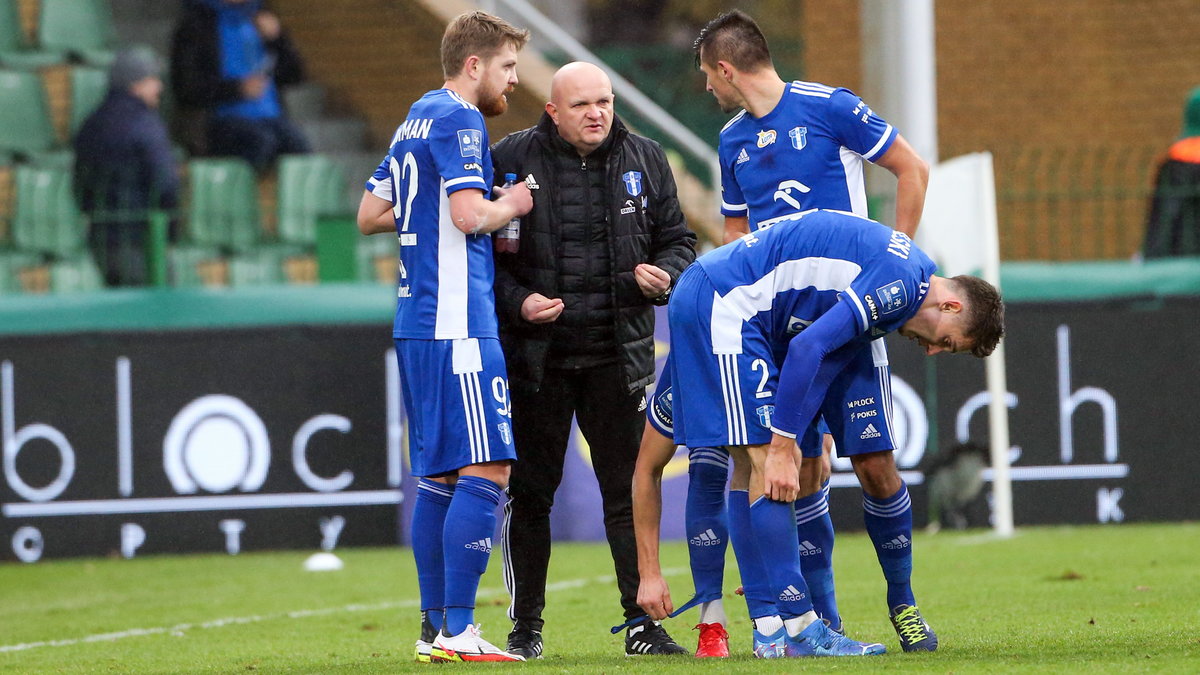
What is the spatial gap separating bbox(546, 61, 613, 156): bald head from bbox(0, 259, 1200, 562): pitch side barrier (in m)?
5.08

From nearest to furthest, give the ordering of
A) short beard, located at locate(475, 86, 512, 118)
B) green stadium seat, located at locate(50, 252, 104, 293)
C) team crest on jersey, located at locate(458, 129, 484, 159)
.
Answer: team crest on jersey, located at locate(458, 129, 484, 159) < short beard, located at locate(475, 86, 512, 118) < green stadium seat, located at locate(50, 252, 104, 293)

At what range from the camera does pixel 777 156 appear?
→ 632cm

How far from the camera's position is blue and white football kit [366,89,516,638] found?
5770 mm

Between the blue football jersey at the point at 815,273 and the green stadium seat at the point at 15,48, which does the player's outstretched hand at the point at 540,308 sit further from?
the green stadium seat at the point at 15,48

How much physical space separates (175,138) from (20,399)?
16.0ft

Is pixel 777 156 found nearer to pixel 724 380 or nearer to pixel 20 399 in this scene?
pixel 724 380

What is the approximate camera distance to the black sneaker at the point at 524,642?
6266 mm

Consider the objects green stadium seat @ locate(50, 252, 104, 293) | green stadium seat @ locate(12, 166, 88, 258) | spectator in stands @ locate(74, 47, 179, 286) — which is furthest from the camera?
green stadium seat @ locate(12, 166, 88, 258)

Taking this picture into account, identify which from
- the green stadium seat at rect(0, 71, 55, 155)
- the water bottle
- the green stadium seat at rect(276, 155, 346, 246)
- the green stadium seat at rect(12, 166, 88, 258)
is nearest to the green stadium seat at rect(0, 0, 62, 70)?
the green stadium seat at rect(0, 71, 55, 155)

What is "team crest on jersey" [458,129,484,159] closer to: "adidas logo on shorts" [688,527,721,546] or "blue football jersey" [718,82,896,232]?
"blue football jersey" [718,82,896,232]

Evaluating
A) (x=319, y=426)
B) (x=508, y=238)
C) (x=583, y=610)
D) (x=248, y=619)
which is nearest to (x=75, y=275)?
(x=319, y=426)

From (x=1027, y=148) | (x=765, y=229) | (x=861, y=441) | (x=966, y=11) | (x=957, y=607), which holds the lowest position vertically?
Answer: (x=957, y=607)

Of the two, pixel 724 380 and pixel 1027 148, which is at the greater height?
pixel 1027 148

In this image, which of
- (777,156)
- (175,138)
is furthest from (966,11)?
(777,156)
